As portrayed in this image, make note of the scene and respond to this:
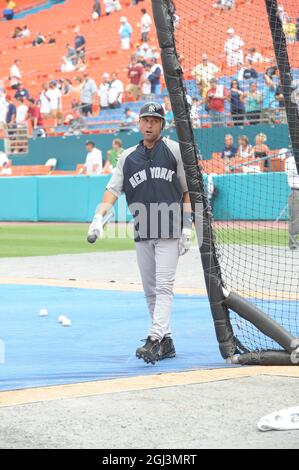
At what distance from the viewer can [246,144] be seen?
1983 cm

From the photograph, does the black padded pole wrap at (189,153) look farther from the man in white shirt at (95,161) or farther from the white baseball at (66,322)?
the man in white shirt at (95,161)

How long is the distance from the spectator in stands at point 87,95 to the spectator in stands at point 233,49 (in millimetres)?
13164

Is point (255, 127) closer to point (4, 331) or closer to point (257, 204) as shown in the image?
point (257, 204)

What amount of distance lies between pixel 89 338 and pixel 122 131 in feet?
64.7

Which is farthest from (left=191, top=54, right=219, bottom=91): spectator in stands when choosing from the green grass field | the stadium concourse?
the green grass field

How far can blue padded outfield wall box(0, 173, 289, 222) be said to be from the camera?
2055 cm

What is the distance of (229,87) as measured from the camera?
52.5 ft

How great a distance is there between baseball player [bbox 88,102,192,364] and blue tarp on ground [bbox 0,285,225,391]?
434 mm

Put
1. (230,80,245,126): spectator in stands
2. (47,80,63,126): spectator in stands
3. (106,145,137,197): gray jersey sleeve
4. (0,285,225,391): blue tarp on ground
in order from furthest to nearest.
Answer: (47,80,63,126): spectator in stands < (230,80,245,126): spectator in stands < (106,145,137,197): gray jersey sleeve < (0,285,225,391): blue tarp on ground

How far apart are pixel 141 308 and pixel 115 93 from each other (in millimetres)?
19972

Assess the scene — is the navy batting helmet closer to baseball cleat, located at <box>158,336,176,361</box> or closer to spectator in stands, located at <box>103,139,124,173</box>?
baseball cleat, located at <box>158,336,176,361</box>

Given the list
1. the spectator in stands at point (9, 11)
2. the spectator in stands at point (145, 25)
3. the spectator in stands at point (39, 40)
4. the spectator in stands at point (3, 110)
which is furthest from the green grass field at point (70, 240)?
the spectator in stands at point (9, 11)

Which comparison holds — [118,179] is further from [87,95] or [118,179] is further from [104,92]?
[87,95]
